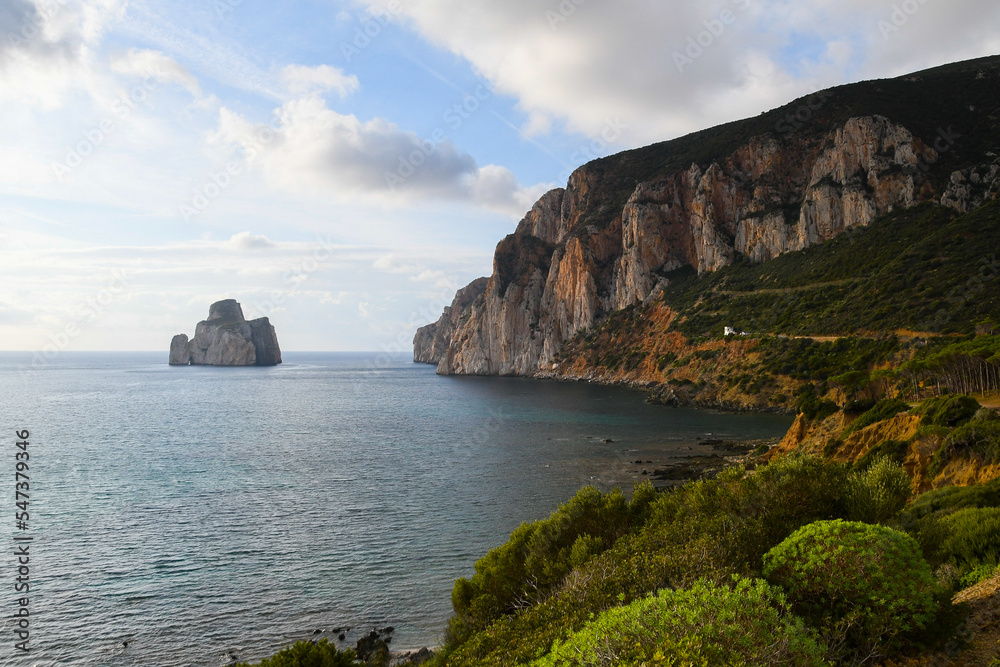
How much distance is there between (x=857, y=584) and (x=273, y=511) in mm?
30805

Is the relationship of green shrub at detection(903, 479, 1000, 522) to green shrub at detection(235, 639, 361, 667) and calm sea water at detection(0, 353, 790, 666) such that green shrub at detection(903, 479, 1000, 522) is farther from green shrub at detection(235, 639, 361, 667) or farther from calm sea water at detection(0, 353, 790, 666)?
calm sea water at detection(0, 353, 790, 666)

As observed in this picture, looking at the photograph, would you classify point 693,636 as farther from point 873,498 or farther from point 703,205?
point 703,205

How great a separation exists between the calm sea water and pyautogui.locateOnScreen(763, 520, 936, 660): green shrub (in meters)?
13.3

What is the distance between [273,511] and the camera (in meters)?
31.9

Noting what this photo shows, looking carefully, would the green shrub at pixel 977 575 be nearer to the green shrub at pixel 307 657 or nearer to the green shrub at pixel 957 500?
the green shrub at pixel 957 500

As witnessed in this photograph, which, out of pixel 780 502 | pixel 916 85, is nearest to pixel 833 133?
pixel 916 85

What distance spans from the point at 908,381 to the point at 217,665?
4496 centimetres

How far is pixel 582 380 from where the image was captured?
11656cm

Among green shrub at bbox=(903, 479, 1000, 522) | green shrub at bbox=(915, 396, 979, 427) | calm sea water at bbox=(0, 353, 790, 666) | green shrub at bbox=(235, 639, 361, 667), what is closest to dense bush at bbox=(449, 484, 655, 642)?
calm sea water at bbox=(0, 353, 790, 666)

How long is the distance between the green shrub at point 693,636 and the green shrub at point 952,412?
22.9 metres

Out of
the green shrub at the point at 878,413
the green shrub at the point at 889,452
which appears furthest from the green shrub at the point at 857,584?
the green shrub at the point at 878,413

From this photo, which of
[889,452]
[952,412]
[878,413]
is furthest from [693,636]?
[878,413]

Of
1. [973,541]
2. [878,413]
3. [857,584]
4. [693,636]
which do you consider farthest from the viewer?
[878,413]

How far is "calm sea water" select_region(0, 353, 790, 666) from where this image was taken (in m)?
19.6
